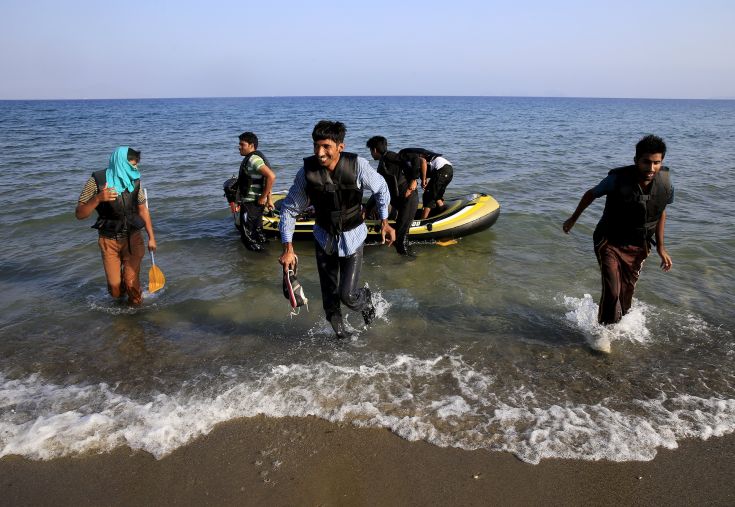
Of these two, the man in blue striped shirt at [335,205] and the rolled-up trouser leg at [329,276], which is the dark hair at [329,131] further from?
the rolled-up trouser leg at [329,276]

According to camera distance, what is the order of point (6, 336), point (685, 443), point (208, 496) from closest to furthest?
point (208, 496), point (685, 443), point (6, 336)

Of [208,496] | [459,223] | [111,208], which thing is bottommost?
[208,496]

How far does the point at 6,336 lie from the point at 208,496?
143 inches

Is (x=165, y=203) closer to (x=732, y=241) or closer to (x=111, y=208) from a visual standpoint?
(x=111, y=208)

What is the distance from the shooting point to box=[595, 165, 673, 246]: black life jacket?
4445 millimetres

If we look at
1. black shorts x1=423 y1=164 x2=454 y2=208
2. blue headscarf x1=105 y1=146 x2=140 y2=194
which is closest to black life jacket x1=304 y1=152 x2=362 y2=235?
blue headscarf x1=105 y1=146 x2=140 y2=194

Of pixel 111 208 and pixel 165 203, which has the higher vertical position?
pixel 111 208

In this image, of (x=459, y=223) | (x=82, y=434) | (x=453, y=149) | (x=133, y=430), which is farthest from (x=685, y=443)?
(x=453, y=149)

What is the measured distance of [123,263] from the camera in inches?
226

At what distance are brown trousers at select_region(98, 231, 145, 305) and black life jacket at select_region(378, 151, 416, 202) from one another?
3415 millimetres

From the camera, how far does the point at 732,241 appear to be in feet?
27.8

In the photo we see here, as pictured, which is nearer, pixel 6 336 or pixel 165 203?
pixel 6 336

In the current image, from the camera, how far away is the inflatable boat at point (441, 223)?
27.6 ft

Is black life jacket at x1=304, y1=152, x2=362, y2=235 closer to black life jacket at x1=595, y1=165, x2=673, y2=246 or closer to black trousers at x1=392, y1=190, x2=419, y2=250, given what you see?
black life jacket at x1=595, y1=165, x2=673, y2=246
